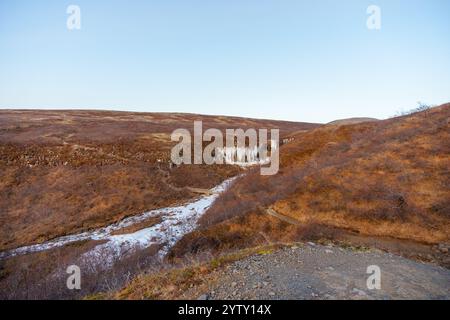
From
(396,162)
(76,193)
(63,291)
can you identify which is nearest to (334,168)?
(396,162)

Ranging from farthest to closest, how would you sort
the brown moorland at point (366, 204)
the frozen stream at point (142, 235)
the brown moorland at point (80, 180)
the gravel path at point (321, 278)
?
the brown moorland at point (80, 180) → the frozen stream at point (142, 235) → the brown moorland at point (366, 204) → the gravel path at point (321, 278)

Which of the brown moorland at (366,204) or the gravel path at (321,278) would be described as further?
the brown moorland at (366,204)

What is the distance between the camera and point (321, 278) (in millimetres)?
7117

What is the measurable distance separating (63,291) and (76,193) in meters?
18.4

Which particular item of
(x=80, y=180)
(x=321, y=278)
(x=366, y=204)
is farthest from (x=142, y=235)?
(x=80, y=180)

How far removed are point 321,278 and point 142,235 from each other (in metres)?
14.8

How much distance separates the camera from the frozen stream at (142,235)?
17.5 m

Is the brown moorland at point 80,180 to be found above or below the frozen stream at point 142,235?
above

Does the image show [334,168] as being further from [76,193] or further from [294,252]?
[76,193]

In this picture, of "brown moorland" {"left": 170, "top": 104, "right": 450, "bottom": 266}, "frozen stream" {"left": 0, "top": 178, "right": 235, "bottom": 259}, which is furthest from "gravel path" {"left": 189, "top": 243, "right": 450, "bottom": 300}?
"frozen stream" {"left": 0, "top": 178, "right": 235, "bottom": 259}

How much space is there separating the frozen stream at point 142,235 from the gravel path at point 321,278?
9190 millimetres

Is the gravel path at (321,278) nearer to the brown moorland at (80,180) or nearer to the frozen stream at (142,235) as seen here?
the frozen stream at (142,235)

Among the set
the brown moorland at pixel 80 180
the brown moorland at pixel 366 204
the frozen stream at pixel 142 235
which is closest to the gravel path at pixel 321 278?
the brown moorland at pixel 366 204

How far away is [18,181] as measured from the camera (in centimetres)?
2925
